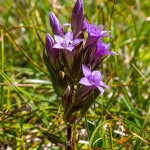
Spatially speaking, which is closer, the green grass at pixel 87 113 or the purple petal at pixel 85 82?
the purple petal at pixel 85 82

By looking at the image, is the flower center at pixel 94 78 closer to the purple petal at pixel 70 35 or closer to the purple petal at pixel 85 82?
the purple petal at pixel 85 82

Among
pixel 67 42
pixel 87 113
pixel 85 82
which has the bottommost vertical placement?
pixel 87 113

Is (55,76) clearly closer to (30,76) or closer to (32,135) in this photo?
(32,135)

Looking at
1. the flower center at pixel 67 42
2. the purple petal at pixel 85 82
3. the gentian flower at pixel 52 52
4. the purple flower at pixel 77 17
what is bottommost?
the purple petal at pixel 85 82

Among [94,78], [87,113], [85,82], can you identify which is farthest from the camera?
[87,113]

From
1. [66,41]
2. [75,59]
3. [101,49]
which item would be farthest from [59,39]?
[101,49]

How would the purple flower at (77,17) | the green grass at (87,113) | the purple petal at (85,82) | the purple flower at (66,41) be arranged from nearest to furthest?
1. the purple petal at (85,82)
2. the purple flower at (66,41)
3. the purple flower at (77,17)
4. the green grass at (87,113)

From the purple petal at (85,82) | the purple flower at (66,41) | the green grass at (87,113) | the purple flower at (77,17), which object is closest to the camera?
the purple petal at (85,82)

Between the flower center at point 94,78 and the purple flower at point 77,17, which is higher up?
the purple flower at point 77,17

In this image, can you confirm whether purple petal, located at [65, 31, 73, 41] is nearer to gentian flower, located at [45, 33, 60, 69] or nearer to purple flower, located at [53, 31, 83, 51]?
purple flower, located at [53, 31, 83, 51]

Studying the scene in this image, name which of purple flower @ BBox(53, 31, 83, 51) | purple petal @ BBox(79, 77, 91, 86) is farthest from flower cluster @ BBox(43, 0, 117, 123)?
purple petal @ BBox(79, 77, 91, 86)

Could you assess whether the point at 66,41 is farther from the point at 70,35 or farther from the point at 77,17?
the point at 77,17

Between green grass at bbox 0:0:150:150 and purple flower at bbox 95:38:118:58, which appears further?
green grass at bbox 0:0:150:150

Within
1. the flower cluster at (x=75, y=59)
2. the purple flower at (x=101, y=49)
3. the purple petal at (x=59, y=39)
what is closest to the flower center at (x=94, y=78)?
the flower cluster at (x=75, y=59)
